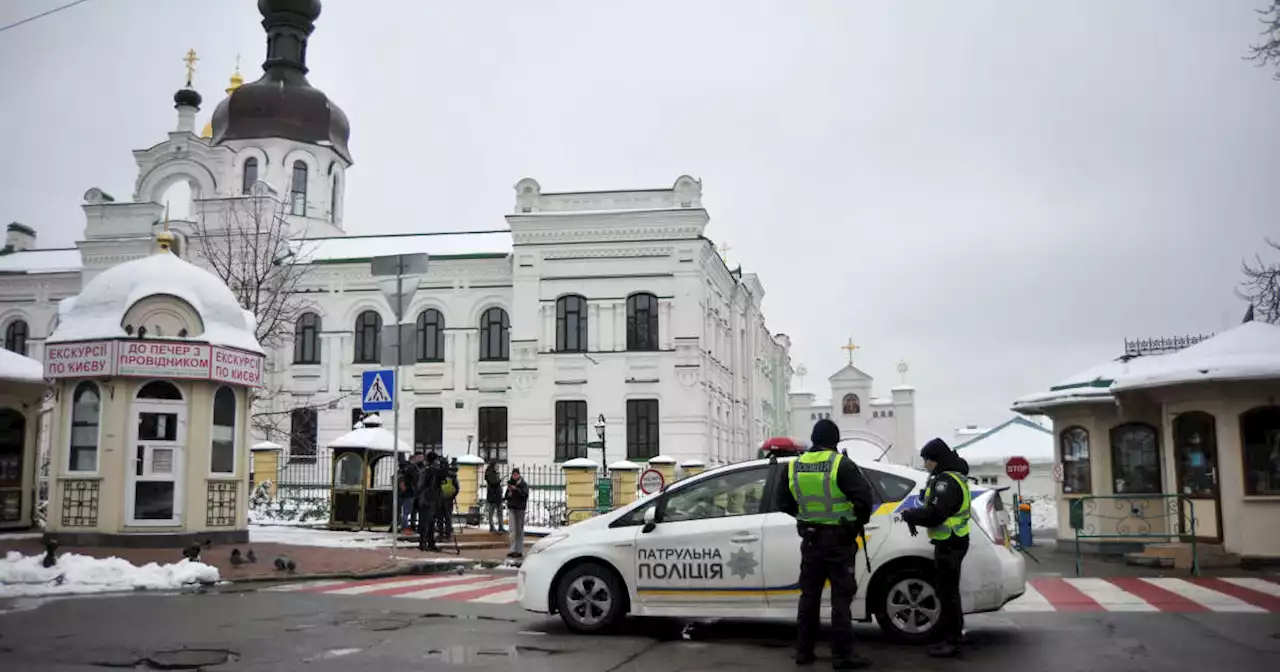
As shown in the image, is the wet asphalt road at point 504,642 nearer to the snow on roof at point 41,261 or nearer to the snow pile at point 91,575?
the snow pile at point 91,575

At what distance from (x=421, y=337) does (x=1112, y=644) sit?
37.7 meters

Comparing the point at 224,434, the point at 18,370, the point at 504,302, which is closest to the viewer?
the point at 224,434

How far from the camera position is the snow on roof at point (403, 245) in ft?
146

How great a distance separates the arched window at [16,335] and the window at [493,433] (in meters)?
20.7

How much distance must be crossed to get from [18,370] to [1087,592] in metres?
18.3

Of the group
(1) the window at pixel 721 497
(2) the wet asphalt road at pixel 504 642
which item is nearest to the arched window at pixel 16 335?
(2) the wet asphalt road at pixel 504 642

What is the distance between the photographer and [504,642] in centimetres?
914

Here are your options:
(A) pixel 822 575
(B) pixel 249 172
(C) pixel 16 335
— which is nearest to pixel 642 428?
(B) pixel 249 172

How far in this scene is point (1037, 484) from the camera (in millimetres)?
49969

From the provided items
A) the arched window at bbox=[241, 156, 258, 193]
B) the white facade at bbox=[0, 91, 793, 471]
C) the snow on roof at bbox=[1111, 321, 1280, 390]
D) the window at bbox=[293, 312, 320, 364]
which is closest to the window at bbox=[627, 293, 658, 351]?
the white facade at bbox=[0, 91, 793, 471]

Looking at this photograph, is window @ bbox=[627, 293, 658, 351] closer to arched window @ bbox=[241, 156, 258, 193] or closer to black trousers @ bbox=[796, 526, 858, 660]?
arched window @ bbox=[241, 156, 258, 193]

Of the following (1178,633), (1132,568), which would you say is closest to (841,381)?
(1132,568)

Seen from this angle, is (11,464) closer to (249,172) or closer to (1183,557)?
(1183,557)

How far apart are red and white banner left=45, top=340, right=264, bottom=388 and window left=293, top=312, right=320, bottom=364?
27471mm
